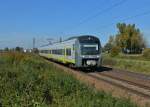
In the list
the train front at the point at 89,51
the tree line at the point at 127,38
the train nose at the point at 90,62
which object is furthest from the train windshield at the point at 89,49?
the tree line at the point at 127,38

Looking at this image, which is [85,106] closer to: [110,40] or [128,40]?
[128,40]

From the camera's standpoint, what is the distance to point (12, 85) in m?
12.3

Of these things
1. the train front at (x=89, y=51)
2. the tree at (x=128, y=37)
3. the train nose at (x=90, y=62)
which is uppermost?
the tree at (x=128, y=37)

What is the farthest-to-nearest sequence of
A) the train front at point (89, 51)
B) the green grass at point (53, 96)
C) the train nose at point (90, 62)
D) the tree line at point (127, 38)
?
the tree line at point (127, 38)
the train nose at point (90, 62)
the train front at point (89, 51)
the green grass at point (53, 96)

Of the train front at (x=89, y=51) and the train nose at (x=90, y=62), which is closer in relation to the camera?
the train front at (x=89, y=51)

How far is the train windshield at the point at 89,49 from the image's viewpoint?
A: 36.0 meters

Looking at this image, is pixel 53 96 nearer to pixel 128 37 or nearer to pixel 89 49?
pixel 89 49

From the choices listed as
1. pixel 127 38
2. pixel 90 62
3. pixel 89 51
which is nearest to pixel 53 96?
pixel 90 62

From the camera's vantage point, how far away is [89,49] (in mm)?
36219

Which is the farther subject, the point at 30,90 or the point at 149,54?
the point at 149,54

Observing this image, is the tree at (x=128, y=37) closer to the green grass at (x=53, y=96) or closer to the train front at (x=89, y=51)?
the train front at (x=89, y=51)

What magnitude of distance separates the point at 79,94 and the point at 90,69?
29123 mm

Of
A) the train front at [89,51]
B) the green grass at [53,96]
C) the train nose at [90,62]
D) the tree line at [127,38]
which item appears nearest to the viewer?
the green grass at [53,96]

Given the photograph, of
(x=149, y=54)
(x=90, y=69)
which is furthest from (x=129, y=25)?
(x=90, y=69)
